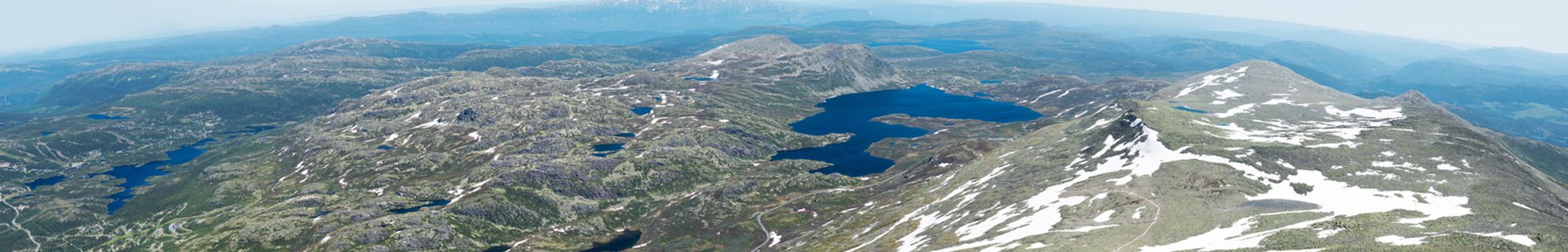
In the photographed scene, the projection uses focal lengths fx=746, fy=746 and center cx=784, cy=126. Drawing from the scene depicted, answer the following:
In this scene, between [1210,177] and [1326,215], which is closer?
[1326,215]

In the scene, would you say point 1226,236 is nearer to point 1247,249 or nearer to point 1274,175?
point 1247,249

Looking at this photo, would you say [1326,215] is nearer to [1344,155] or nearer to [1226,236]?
[1226,236]

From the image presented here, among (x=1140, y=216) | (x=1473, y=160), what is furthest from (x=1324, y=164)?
(x=1140, y=216)

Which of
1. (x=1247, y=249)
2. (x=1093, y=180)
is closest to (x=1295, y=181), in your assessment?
(x=1093, y=180)

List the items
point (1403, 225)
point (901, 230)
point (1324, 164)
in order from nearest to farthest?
1. point (1403, 225)
2. point (1324, 164)
3. point (901, 230)

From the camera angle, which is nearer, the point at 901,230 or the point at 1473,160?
the point at 1473,160

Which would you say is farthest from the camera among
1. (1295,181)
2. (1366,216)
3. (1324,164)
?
(1324,164)

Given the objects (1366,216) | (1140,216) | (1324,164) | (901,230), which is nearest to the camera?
(1366,216)

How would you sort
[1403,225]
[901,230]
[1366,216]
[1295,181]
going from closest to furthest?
[1403,225] < [1366,216] < [1295,181] < [901,230]

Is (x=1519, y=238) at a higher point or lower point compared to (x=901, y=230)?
higher
